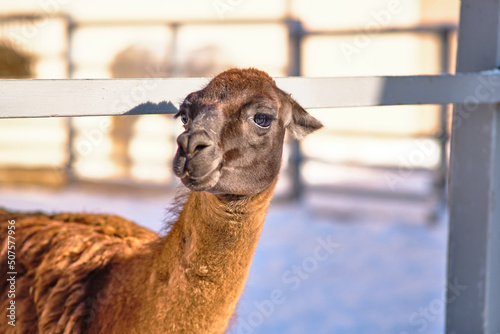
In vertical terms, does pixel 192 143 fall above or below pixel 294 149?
above

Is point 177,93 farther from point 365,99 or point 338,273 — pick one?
point 338,273

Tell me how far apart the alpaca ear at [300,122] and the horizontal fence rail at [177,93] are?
53 millimetres

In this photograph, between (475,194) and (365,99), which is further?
(475,194)

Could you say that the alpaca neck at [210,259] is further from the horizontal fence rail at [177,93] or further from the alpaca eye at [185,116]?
the horizontal fence rail at [177,93]

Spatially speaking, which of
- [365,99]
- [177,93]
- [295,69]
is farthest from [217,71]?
[177,93]

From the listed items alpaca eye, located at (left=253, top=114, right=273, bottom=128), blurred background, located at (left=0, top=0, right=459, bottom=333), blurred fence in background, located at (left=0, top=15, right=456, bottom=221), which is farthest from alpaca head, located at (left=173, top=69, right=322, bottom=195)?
blurred fence in background, located at (left=0, top=15, right=456, bottom=221)

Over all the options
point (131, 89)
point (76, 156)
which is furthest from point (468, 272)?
point (76, 156)

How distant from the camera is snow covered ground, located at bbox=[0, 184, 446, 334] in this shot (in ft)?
13.6

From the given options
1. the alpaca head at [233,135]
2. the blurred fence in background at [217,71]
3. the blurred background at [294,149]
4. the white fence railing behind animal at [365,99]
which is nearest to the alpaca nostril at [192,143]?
the alpaca head at [233,135]

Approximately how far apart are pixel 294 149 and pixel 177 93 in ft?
17.8

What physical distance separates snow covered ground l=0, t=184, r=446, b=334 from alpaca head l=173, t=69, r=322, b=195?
0.81 meters

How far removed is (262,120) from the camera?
191 cm

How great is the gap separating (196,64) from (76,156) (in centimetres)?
271

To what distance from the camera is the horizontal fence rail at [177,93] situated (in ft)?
5.71
